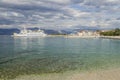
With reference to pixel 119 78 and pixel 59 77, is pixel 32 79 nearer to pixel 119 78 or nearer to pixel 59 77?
pixel 59 77

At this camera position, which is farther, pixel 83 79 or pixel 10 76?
pixel 10 76

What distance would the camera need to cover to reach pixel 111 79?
66.8 feet

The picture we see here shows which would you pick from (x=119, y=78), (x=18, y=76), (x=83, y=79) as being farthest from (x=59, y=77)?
(x=119, y=78)

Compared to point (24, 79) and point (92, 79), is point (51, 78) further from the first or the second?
point (92, 79)

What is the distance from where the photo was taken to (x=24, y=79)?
821 inches

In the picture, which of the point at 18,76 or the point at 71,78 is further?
the point at 18,76

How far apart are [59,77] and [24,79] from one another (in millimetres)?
3388

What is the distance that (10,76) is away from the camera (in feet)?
73.5

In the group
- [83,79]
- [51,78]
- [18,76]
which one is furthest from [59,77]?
[18,76]

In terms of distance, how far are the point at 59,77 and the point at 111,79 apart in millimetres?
4940

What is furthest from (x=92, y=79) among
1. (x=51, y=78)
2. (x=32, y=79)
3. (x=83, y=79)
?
(x=32, y=79)

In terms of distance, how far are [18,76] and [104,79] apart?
8490 mm

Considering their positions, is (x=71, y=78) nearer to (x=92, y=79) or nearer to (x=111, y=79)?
(x=92, y=79)

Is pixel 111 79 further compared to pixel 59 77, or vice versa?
pixel 59 77
